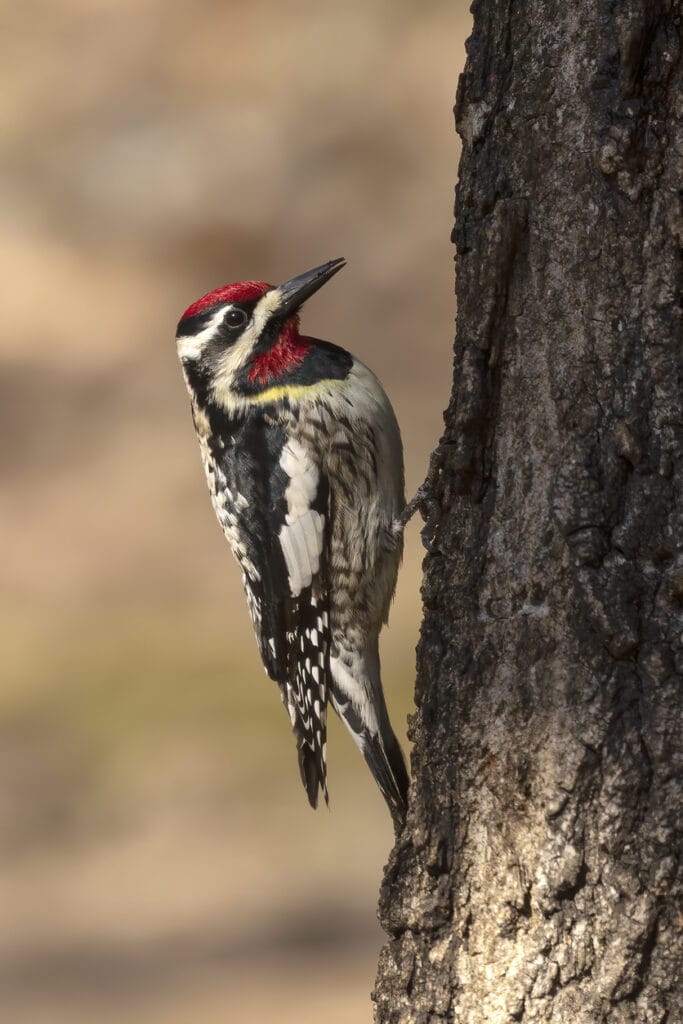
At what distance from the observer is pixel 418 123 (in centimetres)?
577

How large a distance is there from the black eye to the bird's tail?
2.54 feet

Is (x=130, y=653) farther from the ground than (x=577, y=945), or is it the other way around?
(x=130, y=653)

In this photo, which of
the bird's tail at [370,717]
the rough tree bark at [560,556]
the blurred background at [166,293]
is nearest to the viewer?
the rough tree bark at [560,556]

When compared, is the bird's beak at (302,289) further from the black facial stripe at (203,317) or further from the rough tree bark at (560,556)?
the rough tree bark at (560,556)

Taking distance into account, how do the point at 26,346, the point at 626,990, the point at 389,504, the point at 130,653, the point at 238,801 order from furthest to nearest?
the point at 26,346
the point at 130,653
the point at 238,801
the point at 389,504
the point at 626,990

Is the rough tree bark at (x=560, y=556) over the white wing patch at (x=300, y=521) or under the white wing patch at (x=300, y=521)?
under

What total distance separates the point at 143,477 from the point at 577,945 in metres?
4.44

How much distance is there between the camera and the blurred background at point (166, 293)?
17.3 ft

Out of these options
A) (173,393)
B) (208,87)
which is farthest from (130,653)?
(208,87)

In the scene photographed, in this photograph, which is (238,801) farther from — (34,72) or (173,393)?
(34,72)

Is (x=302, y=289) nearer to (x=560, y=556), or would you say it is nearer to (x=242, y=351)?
(x=242, y=351)

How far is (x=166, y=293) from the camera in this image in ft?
19.7

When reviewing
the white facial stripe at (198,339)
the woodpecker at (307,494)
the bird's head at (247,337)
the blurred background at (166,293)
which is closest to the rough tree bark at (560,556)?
the woodpecker at (307,494)

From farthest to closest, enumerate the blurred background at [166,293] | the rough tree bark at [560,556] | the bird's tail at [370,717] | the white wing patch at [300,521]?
the blurred background at [166,293]
the bird's tail at [370,717]
the white wing patch at [300,521]
the rough tree bark at [560,556]
